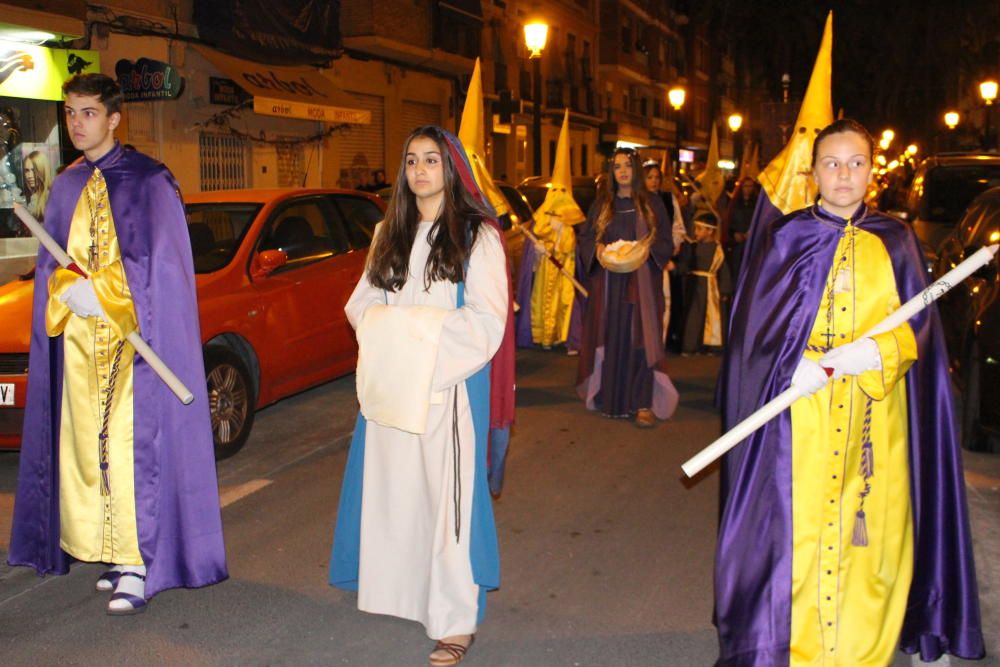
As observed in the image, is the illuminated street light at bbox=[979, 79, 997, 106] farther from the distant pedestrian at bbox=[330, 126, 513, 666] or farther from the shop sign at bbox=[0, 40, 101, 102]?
the distant pedestrian at bbox=[330, 126, 513, 666]

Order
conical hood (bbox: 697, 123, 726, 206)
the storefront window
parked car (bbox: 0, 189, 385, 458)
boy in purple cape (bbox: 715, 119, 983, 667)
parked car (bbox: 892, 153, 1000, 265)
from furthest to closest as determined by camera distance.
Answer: conical hood (bbox: 697, 123, 726, 206) < the storefront window < parked car (bbox: 892, 153, 1000, 265) < parked car (bbox: 0, 189, 385, 458) < boy in purple cape (bbox: 715, 119, 983, 667)

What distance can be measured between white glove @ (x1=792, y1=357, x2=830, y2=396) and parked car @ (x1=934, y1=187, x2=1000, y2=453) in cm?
388

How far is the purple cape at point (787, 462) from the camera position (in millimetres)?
3660

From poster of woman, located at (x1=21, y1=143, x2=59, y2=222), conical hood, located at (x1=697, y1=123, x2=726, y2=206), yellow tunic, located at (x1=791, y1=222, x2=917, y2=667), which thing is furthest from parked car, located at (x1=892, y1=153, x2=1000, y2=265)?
poster of woman, located at (x1=21, y1=143, x2=59, y2=222)

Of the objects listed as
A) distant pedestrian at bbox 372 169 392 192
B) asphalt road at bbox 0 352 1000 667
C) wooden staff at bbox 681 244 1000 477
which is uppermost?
distant pedestrian at bbox 372 169 392 192

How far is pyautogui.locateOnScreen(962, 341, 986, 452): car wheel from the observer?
23.0 feet

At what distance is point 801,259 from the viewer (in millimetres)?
3664

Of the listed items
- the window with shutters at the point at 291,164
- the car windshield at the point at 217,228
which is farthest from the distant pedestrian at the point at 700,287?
the window with shutters at the point at 291,164

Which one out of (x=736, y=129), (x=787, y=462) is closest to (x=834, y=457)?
(x=787, y=462)

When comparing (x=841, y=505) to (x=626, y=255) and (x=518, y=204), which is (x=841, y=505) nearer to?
(x=626, y=255)

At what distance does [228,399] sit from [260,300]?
735 mm

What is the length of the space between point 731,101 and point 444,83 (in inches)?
2258

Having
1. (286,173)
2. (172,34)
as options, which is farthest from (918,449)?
(286,173)

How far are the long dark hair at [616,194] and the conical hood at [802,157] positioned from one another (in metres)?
2.47
